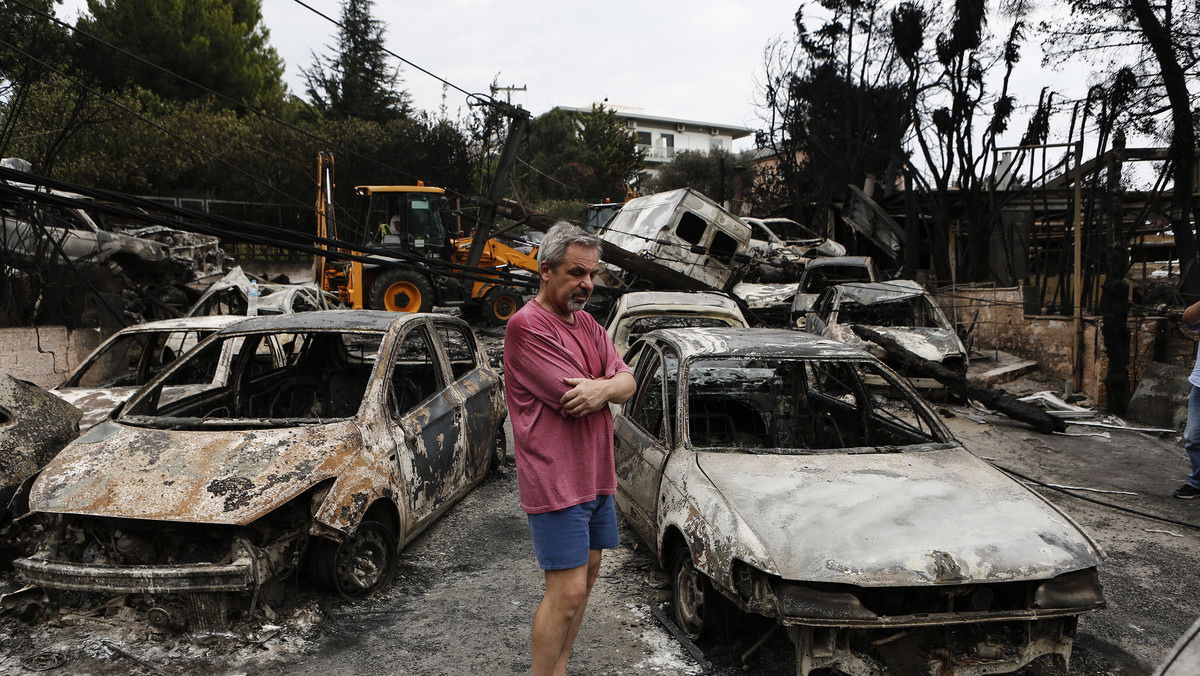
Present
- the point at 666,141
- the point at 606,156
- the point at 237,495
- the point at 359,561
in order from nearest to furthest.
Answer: the point at 237,495
the point at 359,561
the point at 606,156
the point at 666,141

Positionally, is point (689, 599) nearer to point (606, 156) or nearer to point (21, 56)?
point (21, 56)

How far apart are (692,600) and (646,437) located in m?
1.12

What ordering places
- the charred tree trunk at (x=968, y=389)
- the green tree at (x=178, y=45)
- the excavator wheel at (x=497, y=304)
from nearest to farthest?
the charred tree trunk at (x=968, y=389), the excavator wheel at (x=497, y=304), the green tree at (x=178, y=45)

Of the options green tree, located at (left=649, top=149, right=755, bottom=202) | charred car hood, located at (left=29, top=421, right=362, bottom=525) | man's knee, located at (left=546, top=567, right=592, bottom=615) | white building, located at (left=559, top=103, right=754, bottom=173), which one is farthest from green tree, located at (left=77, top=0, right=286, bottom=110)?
white building, located at (left=559, top=103, right=754, bottom=173)

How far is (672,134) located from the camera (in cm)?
7044

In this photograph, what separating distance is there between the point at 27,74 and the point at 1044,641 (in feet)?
36.1

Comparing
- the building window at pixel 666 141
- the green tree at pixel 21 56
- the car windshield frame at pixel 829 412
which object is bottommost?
the car windshield frame at pixel 829 412

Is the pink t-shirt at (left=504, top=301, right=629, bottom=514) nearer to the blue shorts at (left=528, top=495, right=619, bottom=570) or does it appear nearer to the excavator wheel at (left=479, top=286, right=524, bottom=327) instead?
the blue shorts at (left=528, top=495, right=619, bottom=570)

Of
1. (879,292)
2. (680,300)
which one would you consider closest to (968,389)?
(879,292)

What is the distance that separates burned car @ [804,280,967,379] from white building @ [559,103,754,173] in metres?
53.6

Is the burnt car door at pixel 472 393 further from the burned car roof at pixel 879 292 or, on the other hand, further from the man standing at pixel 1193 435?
the burned car roof at pixel 879 292

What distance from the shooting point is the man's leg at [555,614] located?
8.41ft

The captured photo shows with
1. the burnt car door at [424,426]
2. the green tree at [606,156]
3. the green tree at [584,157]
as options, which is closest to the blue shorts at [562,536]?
the burnt car door at [424,426]

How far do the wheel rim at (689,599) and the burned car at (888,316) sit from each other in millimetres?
6571
